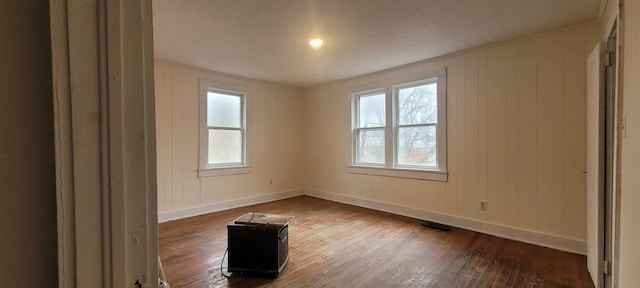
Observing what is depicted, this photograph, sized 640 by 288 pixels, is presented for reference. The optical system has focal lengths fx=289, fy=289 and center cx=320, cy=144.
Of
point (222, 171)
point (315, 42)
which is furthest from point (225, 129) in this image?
point (315, 42)

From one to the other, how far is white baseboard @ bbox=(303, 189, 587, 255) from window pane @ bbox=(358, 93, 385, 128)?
1337 mm

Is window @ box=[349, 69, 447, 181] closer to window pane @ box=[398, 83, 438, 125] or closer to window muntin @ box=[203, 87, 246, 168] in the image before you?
window pane @ box=[398, 83, 438, 125]

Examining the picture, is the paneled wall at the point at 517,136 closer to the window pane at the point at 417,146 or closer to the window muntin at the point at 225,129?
the window pane at the point at 417,146

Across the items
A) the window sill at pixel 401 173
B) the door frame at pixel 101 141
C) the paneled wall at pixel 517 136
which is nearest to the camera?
the door frame at pixel 101 141

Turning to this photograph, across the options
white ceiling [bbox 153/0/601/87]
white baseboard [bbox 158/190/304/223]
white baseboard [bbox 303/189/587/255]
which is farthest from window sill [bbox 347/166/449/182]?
white ceiling [bbox 153/0/601/87]

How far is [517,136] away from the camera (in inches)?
131

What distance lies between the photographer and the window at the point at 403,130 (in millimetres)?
4035

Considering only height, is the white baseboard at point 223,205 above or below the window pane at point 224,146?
below

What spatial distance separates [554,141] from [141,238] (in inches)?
150

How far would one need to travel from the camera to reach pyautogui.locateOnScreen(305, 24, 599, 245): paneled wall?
9.75 ft

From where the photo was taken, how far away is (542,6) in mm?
2547

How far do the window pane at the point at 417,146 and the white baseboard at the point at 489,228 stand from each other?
2.39ft

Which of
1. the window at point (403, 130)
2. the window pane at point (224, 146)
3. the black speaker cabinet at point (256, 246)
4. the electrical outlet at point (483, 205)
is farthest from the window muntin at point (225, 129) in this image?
the electrical outlet at point (483, 205)

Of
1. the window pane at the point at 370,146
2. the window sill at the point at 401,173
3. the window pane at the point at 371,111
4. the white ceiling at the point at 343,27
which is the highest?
the white ceiling at the point at 343,27
